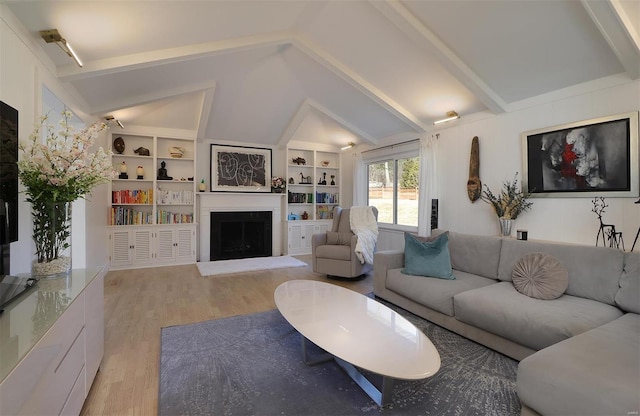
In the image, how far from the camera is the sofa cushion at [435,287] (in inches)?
100.0

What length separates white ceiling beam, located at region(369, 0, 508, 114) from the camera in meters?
2.65

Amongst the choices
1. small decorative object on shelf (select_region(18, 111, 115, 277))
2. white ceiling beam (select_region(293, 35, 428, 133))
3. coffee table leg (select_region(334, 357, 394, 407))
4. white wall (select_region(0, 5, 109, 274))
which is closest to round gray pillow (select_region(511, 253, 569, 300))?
coffee table leg (select_region(334, 357, 394, 407))

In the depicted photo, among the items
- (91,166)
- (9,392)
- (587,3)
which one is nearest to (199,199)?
(91,166)

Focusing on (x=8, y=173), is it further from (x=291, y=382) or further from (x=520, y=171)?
(x=520, y=171)

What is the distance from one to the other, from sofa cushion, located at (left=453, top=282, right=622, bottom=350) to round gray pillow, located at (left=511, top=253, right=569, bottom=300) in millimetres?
67

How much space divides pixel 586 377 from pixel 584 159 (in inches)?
96.5

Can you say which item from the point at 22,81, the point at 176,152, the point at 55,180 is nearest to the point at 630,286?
the point at 55,180

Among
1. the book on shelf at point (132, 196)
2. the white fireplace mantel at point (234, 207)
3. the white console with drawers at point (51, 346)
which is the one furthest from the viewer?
the white fireplace mantel at point (234, 207)

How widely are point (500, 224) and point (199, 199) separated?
490cm

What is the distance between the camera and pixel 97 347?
1855 mm

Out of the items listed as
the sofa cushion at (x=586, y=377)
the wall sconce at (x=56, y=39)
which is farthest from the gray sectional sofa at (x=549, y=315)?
the wall sconce at (x=56, y=39)

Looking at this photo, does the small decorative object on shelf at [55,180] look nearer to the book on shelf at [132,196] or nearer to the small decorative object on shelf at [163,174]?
the book on shelf at [132,196]

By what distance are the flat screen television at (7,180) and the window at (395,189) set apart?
4681 millimetres

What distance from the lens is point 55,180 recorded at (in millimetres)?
1674
